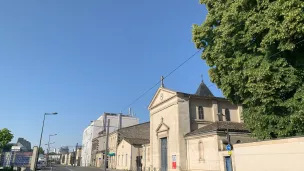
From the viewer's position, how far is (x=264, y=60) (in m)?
15.1

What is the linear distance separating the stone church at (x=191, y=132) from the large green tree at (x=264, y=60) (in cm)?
666

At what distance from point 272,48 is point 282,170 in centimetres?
714

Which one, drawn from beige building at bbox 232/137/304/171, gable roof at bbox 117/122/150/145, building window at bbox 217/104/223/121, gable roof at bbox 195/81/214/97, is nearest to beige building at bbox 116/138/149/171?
gable roof at bbox 117/122/150/145

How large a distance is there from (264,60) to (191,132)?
15.7 metres

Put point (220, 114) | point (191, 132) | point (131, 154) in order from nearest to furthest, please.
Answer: point (191, 132), point (220, 114), point (131, 154)

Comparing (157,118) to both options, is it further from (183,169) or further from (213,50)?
(213,50)

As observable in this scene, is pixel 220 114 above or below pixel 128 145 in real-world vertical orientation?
above

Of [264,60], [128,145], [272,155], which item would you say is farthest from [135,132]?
[264,60]

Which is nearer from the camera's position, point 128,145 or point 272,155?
point 272,155

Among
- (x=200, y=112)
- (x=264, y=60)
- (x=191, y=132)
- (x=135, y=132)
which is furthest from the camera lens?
(x=135, y=132)

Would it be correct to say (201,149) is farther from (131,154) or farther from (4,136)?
(4,136)

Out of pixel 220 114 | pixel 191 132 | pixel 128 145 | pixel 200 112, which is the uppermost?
pixel 200 112

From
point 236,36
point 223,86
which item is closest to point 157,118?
point 223,86

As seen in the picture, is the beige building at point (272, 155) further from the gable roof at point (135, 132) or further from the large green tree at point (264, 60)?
the gable roof at point (135, 132)
